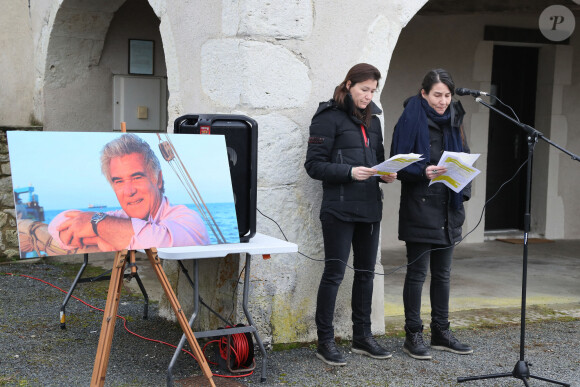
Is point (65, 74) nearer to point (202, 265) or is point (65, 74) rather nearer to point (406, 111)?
point (202, 265)

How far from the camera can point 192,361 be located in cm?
422

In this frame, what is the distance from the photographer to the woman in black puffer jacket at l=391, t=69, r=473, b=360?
13.9 ft

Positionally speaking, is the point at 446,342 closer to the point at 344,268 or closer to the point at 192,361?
the point at 344,268

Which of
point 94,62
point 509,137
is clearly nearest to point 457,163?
point 94,62

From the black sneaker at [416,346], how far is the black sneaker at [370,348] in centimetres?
12

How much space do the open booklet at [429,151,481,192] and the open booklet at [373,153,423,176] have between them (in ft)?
0.62

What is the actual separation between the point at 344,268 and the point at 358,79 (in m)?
1.03

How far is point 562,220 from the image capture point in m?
8.69

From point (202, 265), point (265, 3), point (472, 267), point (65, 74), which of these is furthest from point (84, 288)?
point (472, 267)

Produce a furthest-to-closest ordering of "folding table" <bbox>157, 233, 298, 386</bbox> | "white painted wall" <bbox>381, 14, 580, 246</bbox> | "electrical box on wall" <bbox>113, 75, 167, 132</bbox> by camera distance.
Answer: "white painted wall" <bbox>381, 14, 580, 246</bbox> < "electrical box on wall" <bbox>113, 75, 167, 132</bbox> < "folding table" <bbox>157, 233, 298, 386</bbox>

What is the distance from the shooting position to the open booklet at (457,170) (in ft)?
12.7

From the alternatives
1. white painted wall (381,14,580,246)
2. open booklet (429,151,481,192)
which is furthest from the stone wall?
open booklet (429,151,481,192)

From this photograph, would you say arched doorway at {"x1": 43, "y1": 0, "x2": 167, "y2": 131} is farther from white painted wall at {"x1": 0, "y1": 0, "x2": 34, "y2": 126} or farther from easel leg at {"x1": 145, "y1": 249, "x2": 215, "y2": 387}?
easel leg at {"x1": 145, "y1": 249, "x2": 215, "y2": 387}

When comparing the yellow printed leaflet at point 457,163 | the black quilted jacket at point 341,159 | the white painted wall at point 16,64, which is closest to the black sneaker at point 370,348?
the black quilted jacket at point 341,159
